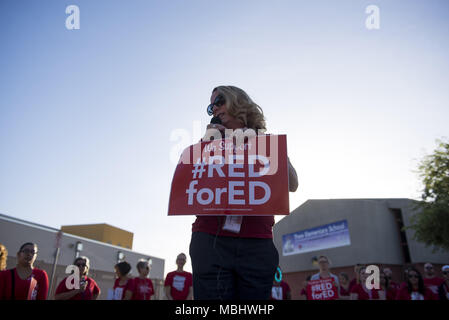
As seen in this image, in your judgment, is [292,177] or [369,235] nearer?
[292,177]

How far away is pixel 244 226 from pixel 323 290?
602 cm

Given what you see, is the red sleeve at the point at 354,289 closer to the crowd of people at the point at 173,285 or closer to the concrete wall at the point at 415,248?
the crowd of people at the point at 173,285

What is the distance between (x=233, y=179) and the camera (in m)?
1.94

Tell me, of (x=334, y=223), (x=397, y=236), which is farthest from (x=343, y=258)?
(x=397, y=236)

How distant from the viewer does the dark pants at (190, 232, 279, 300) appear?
168 cm

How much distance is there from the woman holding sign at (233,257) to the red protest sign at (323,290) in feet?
19.1

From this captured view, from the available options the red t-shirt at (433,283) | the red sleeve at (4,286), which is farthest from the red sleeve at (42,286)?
the red t-shirt at (433,283)

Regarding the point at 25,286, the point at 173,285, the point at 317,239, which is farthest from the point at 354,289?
the point at 317,239

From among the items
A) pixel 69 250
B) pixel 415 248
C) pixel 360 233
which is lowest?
pixel 69 250

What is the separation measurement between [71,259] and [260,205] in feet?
63.8

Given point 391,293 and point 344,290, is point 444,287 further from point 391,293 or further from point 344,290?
point 344,290

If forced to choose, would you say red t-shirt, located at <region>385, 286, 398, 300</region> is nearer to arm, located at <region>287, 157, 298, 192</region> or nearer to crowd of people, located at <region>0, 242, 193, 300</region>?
crowd of people, located at <region>0, 242, 193, 300</region>
